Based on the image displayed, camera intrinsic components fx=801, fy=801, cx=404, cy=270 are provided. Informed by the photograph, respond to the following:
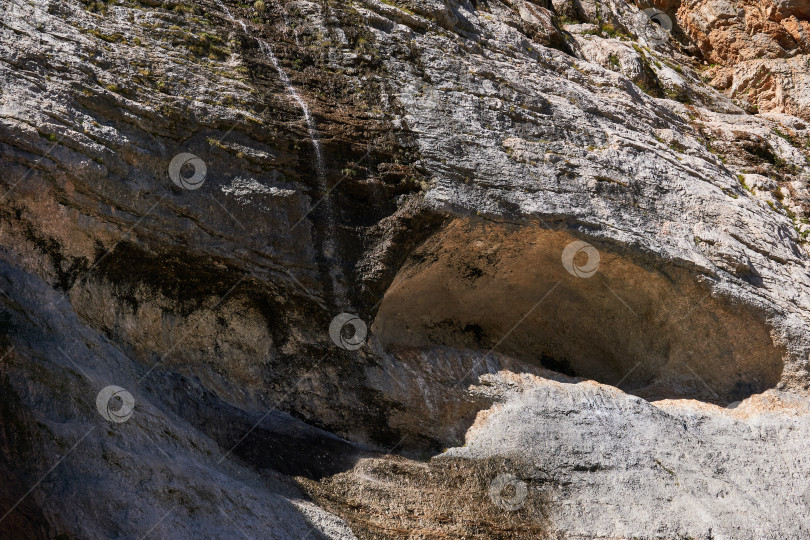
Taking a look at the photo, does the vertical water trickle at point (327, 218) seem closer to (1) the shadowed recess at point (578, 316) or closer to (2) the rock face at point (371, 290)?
A: (2) the rock face at point (371, 290)

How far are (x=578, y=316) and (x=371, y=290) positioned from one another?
3.19 metres

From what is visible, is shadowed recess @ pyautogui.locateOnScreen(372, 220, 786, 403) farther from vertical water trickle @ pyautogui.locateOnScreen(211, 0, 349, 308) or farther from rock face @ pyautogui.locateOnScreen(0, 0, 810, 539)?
vertical water trickle @ pyautogui.locateOnScreen(211, 0, 349, 308)

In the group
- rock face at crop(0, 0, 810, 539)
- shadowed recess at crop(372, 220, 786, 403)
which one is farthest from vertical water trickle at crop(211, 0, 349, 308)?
shadowed recess at crop(372, 220, 786, 403)

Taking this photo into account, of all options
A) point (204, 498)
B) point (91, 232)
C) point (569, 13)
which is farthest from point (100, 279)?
point (569, 13)

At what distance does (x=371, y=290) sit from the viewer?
8.05 meters

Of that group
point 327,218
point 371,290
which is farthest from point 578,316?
point 327,218

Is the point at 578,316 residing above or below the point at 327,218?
below

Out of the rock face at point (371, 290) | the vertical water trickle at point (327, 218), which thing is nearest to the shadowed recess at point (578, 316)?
the rock face at point (371, 290)

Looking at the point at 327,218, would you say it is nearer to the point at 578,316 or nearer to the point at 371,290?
the point at 371,290

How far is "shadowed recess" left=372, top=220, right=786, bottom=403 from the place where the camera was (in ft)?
28.9

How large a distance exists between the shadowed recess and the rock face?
1.4 inches

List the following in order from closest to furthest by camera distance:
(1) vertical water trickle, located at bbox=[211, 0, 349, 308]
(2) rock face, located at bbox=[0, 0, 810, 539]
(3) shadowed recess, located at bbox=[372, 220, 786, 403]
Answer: (2) rock face, located at bbox=[0, 0, 810, 539] < (1) vertical water trickle, located at bbox=[211, 0, 349, 308] < (3) shadowed recess, located at bbox=[372, 220, 786, 403]

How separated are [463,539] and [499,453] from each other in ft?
3.98

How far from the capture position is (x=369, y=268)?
8.04 metres
